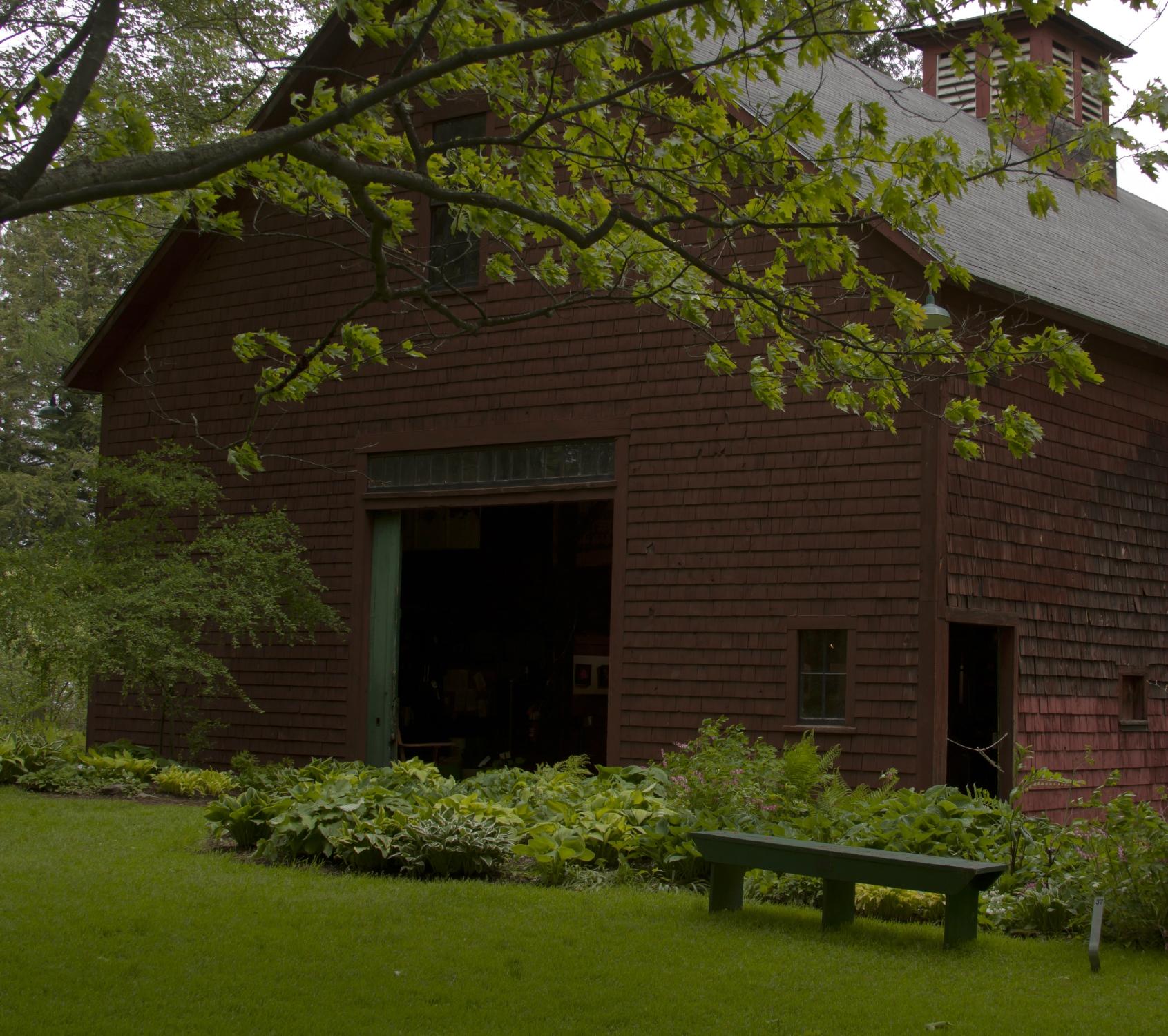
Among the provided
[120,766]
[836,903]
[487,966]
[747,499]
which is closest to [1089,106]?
[747,499]

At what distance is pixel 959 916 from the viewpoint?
7297 mm

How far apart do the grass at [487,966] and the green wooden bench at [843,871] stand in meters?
0.14

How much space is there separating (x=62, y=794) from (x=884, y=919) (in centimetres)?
842

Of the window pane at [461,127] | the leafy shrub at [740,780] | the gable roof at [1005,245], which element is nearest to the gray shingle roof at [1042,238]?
the gable roof at [1005,245]

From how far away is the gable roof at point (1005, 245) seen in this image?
13.4 metres

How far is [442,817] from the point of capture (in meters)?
9.45

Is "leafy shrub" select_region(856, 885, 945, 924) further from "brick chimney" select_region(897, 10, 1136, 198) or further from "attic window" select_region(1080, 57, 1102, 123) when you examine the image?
"attic window" select_region(1080, 57, 1102, 123)

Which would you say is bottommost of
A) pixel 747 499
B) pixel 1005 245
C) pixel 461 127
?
pixel 747 499

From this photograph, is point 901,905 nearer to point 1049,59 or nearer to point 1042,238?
point 1042,238

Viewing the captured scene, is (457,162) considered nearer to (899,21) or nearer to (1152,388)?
(899,21)

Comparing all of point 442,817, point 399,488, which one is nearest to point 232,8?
point 399,488

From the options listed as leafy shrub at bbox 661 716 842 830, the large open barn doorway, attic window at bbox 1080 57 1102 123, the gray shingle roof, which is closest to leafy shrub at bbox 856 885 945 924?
leafy shrub at bbox 661 716 842 830

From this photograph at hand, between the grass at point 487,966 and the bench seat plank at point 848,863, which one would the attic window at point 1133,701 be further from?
the bench seat plank at point 848,863

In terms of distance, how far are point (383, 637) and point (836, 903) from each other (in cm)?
802
